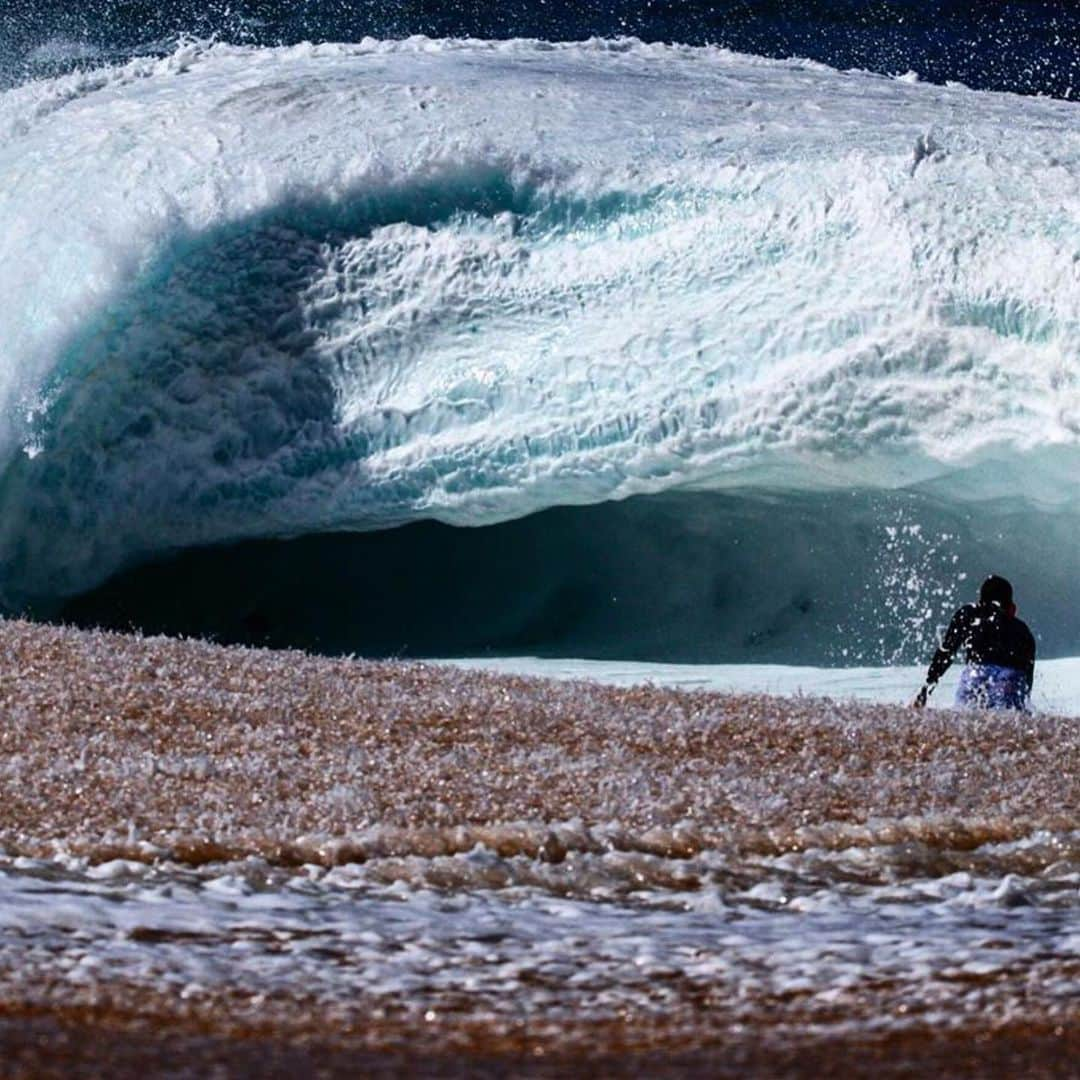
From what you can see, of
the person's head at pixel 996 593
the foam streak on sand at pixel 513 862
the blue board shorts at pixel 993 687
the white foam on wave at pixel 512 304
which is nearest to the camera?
the foam streak on sand at pixel 513 862

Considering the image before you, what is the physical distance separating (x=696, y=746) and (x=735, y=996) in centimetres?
198

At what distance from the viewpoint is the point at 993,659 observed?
668cm

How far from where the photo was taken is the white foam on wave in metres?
7.39

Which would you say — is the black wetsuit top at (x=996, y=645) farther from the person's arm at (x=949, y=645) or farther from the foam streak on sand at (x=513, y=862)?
the foam streak on sand at (x=513, y=862)

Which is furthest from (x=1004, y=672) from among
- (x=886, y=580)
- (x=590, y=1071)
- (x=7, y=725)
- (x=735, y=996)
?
(x=590, y=1071)

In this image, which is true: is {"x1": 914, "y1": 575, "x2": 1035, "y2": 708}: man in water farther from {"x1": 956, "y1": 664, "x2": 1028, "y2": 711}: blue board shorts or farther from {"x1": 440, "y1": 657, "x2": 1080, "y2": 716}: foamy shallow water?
{"x1": 440, "y1": 657, "x2": 1080, "y2": 716}: foamy shallow water

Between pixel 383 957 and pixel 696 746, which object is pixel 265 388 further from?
pixel 383 957

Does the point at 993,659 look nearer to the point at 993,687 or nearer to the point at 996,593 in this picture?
the point at 993,687

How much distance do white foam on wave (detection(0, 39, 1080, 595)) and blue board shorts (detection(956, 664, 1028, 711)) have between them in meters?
1.02

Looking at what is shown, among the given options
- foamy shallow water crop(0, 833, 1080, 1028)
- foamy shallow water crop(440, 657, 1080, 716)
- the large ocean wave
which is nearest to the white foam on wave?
the large ocean wave

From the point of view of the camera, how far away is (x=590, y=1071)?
272 centimetres

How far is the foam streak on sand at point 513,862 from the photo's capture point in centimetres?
302

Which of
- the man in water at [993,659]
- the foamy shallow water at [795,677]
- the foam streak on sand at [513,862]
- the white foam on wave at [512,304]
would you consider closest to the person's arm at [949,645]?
the man in water at [993,659]

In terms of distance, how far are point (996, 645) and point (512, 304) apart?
2530mm
